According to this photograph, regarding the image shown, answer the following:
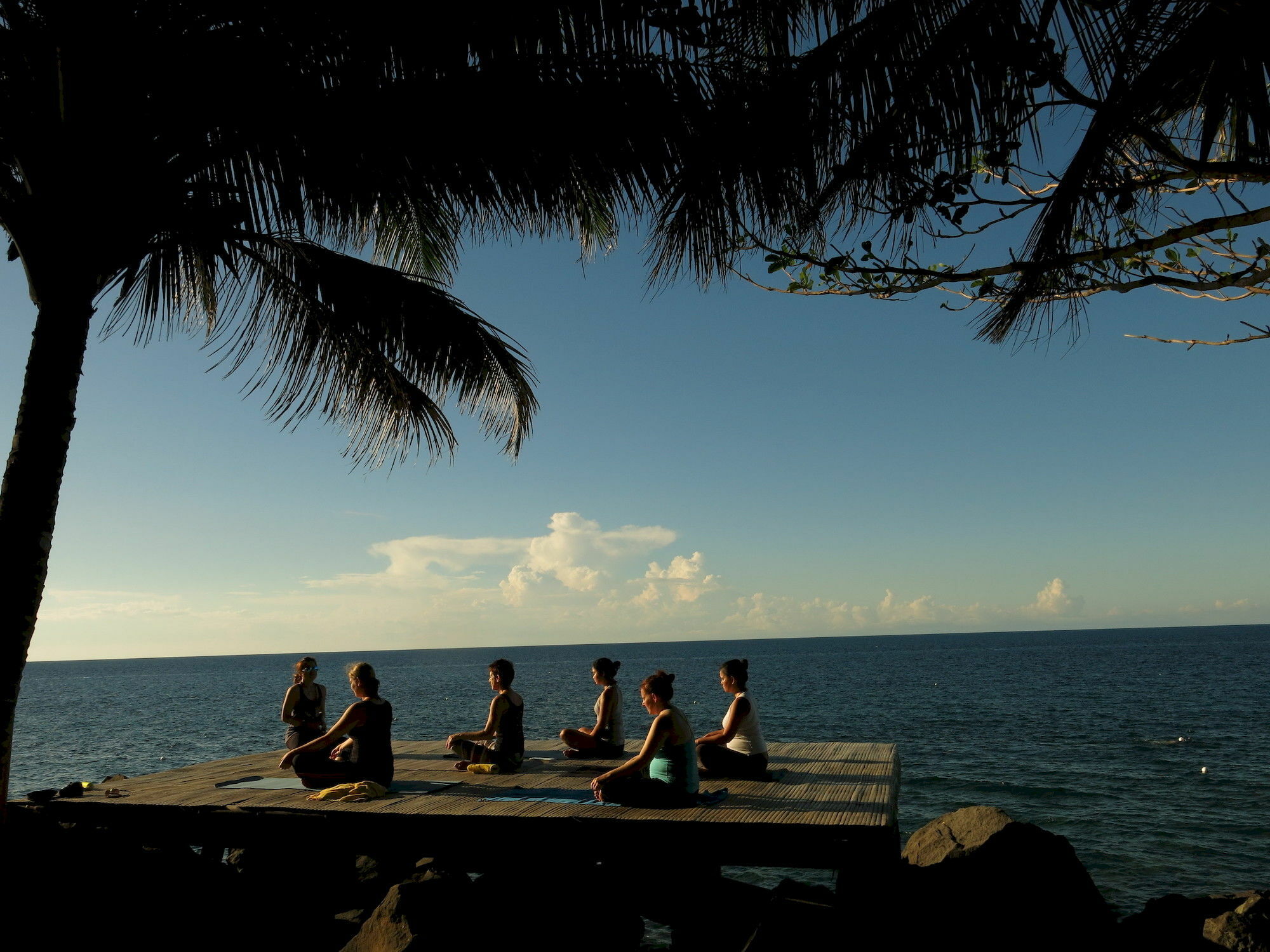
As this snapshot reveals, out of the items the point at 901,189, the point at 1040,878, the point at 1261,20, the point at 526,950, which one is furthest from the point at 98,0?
the point at 1040,878

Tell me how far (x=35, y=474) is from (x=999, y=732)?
35268 mm

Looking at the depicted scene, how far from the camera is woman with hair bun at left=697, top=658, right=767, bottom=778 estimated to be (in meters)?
8.83

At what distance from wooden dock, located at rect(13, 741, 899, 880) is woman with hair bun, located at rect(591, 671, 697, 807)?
15 cm

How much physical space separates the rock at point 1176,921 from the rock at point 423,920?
5242 millimetres

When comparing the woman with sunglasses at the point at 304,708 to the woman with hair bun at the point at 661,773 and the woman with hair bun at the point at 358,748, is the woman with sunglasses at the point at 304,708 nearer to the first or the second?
the woman with hair bun at the point at 358,748

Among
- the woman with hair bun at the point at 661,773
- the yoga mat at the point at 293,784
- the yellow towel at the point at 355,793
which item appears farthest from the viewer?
the yoga mat at the point at 293,784

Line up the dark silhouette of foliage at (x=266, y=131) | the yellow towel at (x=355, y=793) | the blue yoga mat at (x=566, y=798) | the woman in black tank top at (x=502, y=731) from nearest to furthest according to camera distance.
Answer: the dark silhouette of foliage at (x=266, y=131) < the blue yoga mat at (x=566, y=798) < the yellow towel at (x=355, y=793) < the woman in black tank top at (x=502, y=731)

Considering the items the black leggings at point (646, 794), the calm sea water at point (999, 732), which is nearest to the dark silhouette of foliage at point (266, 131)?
the black leggings at point (646, 794)

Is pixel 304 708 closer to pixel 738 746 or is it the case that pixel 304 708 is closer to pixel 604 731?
pixel 604 731

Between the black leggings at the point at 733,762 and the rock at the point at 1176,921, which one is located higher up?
the black leggings at the point at 733,762

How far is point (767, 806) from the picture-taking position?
759 centimetres

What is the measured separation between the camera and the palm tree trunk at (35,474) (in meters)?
5.88

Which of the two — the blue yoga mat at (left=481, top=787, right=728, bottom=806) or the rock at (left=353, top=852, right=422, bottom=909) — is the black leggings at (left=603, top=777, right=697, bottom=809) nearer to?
the blue yoga mat at (left=481, top=787, right=728, bottom=806)

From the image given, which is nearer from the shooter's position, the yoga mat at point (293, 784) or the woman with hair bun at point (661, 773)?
the woman with hair bun at point (661, 773)
